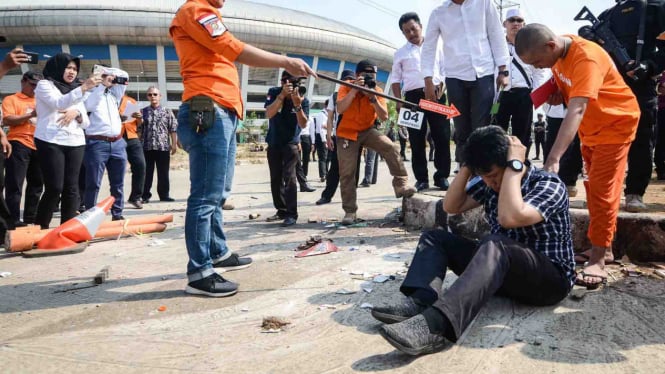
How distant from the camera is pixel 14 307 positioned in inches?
108

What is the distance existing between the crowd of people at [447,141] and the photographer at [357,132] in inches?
0.6

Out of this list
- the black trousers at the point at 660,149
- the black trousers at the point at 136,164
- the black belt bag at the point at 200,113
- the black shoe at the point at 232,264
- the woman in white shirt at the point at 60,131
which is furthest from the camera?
the black trousers at the point at 136,164

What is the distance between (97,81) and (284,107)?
6.81 ft

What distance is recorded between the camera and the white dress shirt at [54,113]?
14.2 ft

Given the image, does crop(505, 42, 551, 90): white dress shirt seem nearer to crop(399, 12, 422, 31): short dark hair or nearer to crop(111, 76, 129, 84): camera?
crop(399, 12, 422, 31): short dark hair

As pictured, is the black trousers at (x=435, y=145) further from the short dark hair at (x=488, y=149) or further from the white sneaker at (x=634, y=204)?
the short dark hair at (x=488, y=149)

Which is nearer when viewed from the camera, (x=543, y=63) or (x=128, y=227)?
(x=543, y=63)

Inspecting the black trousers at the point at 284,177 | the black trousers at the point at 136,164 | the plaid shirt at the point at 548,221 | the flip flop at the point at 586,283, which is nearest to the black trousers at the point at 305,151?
the black trousers at the point at 136,164

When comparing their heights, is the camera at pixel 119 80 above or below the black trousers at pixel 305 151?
above

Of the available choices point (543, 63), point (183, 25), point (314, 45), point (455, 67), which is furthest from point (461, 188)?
point (314, 45)

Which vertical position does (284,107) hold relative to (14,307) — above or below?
above

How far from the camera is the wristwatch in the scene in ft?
7.30

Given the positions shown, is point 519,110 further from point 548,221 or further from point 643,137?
point 548,221

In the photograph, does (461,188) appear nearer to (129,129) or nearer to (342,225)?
(342,225)
